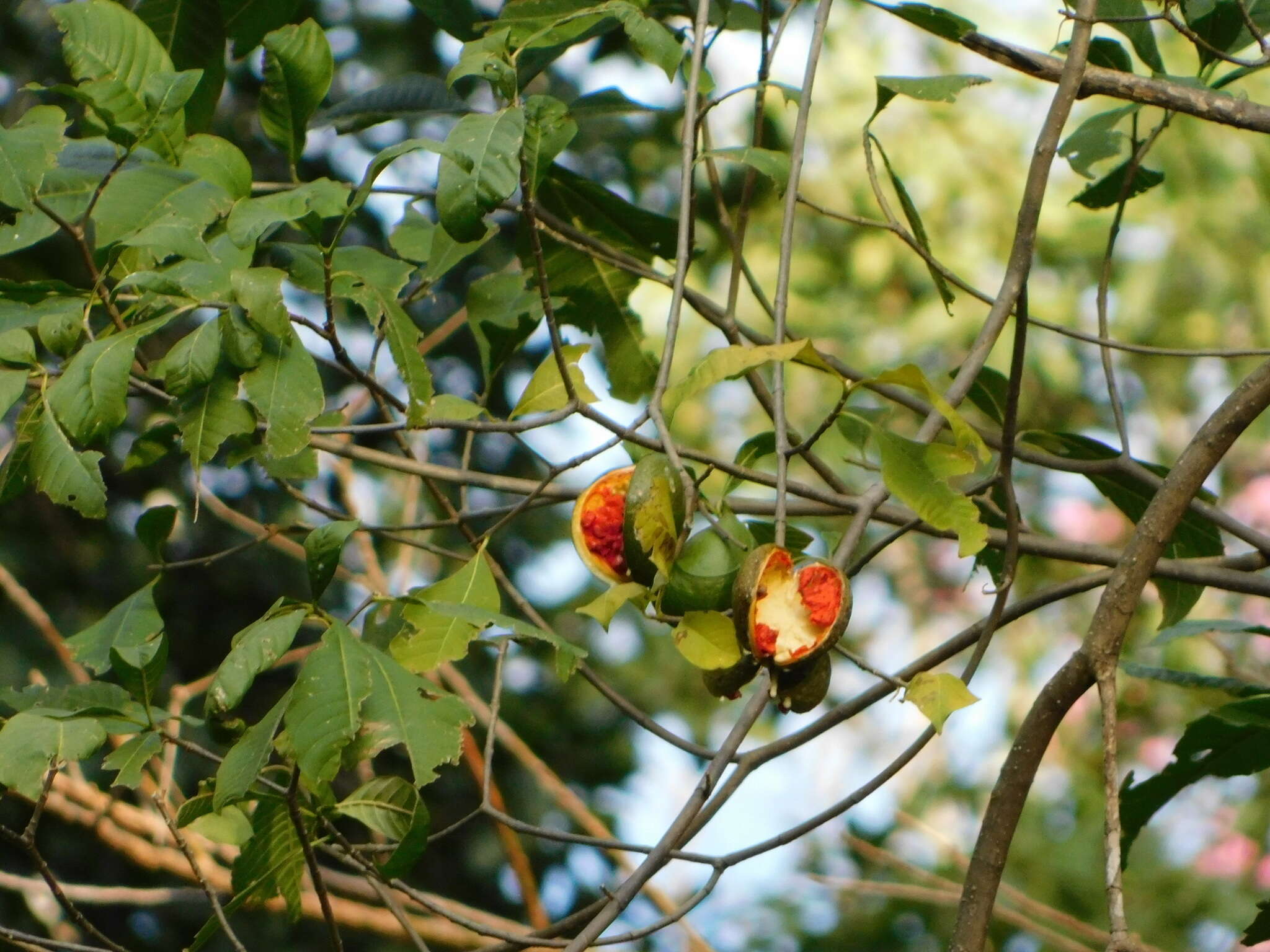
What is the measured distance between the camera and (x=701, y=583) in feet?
1.98

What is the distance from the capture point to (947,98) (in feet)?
2.56

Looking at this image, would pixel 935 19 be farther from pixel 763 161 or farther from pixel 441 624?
pixel 441 624

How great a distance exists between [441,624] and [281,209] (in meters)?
0.21

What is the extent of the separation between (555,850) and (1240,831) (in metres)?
1.22

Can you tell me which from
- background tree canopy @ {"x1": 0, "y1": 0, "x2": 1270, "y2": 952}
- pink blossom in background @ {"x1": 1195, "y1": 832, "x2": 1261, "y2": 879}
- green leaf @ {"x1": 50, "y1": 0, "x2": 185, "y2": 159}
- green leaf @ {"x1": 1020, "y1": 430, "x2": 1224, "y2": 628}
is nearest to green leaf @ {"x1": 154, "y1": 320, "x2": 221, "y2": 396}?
background tree canopy @ {"x1": 0, "y1": 0, "x2": 1270, "y2": 952}

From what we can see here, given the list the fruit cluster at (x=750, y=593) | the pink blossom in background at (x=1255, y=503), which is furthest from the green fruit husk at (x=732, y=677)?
the pink blossom in background at (x=1255, y=503)

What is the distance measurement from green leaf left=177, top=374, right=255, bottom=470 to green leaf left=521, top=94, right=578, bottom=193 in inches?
7.0

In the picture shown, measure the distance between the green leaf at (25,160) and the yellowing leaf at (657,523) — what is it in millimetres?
315

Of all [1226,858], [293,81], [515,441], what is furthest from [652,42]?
[1226,858]

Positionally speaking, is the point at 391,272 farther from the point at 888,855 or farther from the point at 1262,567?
the point at 888,855

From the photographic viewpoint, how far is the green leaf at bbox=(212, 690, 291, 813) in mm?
571

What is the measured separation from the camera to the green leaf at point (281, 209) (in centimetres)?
63

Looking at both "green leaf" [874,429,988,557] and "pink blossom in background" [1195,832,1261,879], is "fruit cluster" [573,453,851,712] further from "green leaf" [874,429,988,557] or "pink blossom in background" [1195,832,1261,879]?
"pink blossom in background" [1195,832,1261,879]

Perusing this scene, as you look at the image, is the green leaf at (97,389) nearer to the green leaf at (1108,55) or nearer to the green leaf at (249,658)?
the green leaf at (249,658)
